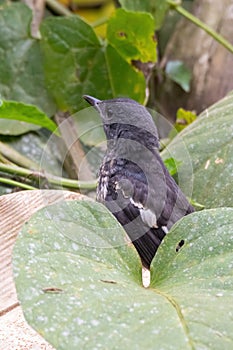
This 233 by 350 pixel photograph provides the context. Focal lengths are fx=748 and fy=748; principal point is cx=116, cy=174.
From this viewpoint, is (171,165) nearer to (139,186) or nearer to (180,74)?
(139,186)

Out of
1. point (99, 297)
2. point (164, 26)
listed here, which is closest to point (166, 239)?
point (99, 297)

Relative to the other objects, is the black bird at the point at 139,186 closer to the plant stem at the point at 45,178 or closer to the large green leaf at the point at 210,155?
the large green leaf at the point at 210,155

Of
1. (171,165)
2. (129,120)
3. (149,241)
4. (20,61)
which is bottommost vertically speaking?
(20,61)

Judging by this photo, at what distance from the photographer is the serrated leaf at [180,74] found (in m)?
3.58

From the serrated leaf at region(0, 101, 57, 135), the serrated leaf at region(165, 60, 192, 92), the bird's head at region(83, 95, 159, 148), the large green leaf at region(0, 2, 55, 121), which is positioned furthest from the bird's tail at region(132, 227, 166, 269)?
the serrated leaf at region(165, 60, 192, 92)

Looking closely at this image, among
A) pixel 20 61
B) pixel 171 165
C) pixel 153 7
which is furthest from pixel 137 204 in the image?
pixel 153 7

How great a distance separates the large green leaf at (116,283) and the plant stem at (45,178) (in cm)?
98

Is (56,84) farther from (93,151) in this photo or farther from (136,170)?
(136,170)

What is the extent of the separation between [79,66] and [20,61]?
0.98ft

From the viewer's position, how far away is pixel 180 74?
3.59 m

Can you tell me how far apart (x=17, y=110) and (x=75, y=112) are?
31.4 inches

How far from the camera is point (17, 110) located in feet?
8.39

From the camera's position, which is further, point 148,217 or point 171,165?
point 171,165

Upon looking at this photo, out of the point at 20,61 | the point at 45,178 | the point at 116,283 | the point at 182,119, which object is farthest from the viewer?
the point at 20,61
